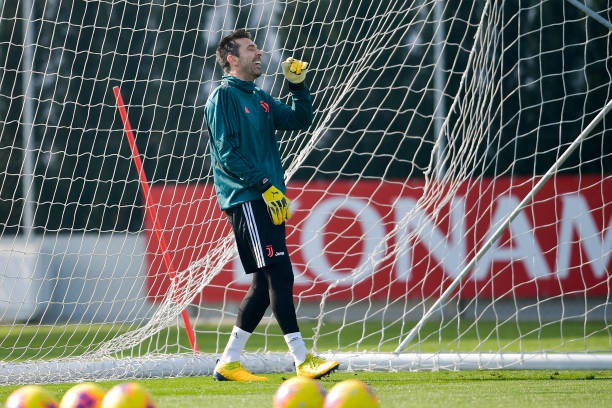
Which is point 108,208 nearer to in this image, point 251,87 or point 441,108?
point 441,108

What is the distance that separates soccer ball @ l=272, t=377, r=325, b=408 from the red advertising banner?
5.82 meters

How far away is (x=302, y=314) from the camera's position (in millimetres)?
10133

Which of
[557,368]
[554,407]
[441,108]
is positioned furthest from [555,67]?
[554,407]

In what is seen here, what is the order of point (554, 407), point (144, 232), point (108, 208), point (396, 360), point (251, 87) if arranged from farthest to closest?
point (108, 208)
point (144, 232)
point (396, 360)
point (251, 87)
point (554, 407)

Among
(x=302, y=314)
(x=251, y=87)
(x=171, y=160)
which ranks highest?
(x=251, y=87)

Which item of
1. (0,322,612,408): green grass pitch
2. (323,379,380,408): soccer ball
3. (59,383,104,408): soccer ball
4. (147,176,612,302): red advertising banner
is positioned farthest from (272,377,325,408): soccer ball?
(147,176,612,302): red advertising banner

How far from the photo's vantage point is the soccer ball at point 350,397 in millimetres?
3262

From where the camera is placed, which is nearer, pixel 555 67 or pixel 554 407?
pixel 554 407

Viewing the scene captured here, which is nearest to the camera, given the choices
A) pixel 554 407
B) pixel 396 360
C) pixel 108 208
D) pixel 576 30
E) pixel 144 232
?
pixel 554 407

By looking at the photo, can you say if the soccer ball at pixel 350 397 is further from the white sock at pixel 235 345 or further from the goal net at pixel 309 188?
the goal net at pixel 309 188

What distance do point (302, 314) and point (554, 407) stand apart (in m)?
6.13

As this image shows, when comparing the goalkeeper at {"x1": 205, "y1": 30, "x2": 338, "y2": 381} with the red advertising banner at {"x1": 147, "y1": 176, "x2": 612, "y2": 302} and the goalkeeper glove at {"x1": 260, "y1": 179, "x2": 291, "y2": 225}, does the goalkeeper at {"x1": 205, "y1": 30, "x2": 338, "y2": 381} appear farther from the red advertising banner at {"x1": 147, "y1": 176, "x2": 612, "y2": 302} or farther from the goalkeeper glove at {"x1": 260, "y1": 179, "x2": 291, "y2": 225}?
the red advertising banner at {"x1": 147, "y1": 176, "x2": 612, "y2": 302}

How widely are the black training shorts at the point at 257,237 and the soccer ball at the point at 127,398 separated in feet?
5.66

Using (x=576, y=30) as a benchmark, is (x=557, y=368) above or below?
below
